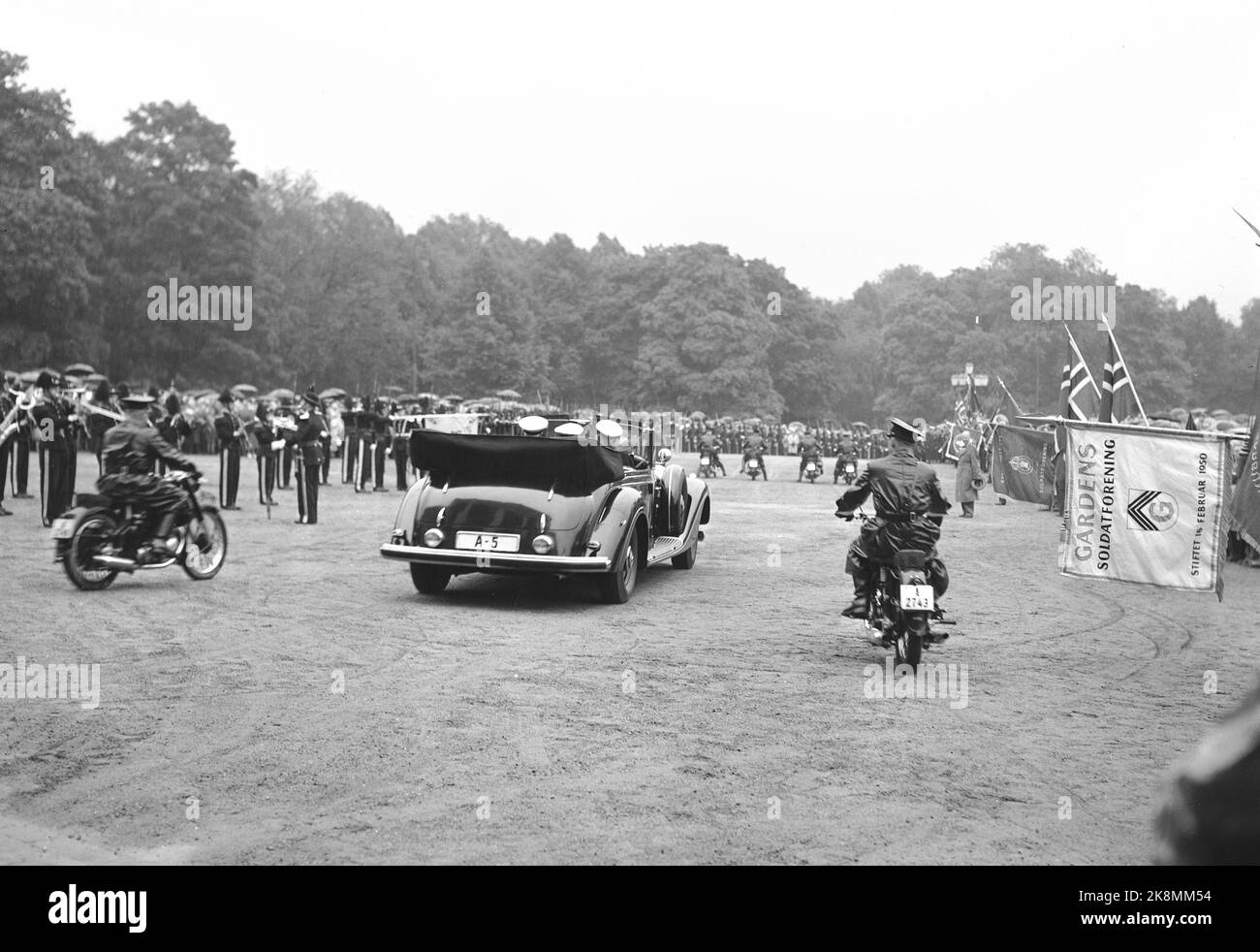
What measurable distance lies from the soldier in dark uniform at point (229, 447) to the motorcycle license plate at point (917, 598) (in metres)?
15.4

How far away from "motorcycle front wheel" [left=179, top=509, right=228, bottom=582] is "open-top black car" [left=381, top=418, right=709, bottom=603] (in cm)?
232

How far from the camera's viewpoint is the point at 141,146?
67312 mm

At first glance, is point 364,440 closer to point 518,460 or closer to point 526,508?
point 518,460

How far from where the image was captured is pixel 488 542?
12.5m

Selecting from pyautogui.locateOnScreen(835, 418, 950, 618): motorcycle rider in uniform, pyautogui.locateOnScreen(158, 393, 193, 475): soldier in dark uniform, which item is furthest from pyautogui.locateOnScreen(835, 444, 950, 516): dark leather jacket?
pyautogui.locateOnScreen(158, 393, 193, 475): soldier in dark uniform

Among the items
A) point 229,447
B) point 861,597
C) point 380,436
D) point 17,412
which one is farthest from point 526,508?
point 380,436

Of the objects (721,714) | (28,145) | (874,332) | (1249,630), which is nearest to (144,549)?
(721,714)

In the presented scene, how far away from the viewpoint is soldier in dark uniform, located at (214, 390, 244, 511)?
74.8 ft

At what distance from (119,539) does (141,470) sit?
27.3 inches

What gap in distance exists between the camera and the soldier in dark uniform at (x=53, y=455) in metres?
19.3

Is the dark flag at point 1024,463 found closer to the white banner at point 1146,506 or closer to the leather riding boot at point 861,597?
the white banner at point 1146,506

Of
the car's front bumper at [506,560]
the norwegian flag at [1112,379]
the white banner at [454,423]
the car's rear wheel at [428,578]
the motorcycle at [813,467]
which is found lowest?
the car's rear wheel at [428,578]

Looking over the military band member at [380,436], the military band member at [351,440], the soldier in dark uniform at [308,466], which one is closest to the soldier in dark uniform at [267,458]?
the soldier in dark uniform at [308,466]
